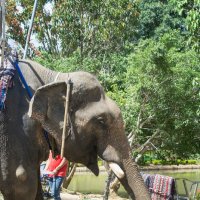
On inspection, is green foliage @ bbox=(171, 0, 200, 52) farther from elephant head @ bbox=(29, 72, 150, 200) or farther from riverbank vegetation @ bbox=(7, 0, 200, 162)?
elephant head @ bbox=(29, 72, 150, 200)

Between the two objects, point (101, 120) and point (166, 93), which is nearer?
point (101, 120)

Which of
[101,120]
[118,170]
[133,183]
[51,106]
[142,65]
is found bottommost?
[133,183]

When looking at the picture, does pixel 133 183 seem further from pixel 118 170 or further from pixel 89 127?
pixel 89 127

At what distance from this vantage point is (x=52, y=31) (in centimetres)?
2223

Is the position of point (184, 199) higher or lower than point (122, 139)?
lower

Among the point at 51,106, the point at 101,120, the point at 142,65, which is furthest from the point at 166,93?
the point at 51,106

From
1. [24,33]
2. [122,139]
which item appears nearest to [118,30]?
[24,33]

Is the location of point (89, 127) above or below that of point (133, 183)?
above

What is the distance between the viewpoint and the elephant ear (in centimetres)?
443

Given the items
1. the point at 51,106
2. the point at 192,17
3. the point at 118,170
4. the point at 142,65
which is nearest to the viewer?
the point at 118,170

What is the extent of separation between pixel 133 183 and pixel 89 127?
2.00 ft

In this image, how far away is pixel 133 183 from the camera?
4.45 m

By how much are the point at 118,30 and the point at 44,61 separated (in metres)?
4.87

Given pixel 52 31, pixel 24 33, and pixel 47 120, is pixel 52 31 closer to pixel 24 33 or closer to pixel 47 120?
pixel 24 33
